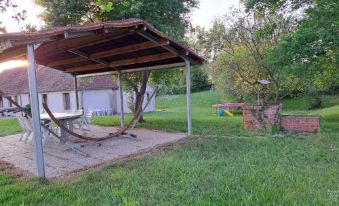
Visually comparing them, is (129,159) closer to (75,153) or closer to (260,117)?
(75,153)

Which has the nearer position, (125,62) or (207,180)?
(207,180)

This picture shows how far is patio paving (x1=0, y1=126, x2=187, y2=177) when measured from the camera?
6570 mm

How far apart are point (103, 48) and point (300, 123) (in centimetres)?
634

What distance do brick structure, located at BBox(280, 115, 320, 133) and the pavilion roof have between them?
10.9 feet

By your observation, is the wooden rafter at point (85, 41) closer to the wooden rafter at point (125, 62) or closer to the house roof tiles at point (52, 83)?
the wooden rafter at point (125, 62)

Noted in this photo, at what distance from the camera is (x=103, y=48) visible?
9.02 metres

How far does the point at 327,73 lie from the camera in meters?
11.9

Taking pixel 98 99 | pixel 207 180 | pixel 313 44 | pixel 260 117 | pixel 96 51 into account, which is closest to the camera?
pixel 207 180

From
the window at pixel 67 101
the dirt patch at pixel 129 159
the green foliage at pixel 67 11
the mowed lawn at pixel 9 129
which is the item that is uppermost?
the green foliage at pixel 67 11

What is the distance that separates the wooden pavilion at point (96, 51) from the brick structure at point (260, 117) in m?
2.20

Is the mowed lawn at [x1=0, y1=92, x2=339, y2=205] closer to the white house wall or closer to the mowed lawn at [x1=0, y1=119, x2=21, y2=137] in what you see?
the mowed lawn at [x1=0, y1=119, x2=21, y2=137]

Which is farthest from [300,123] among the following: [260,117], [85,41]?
[85,41]

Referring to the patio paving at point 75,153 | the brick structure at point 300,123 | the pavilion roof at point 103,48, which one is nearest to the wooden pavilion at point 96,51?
the pavilion roof at point 103,48

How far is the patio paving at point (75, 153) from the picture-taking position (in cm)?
657
